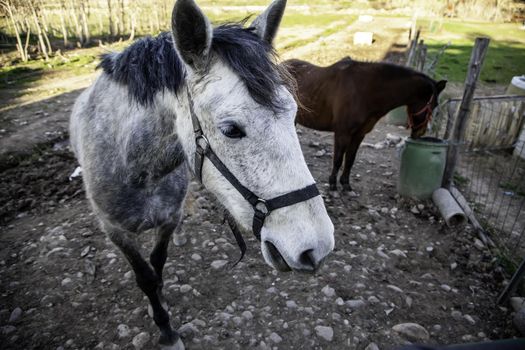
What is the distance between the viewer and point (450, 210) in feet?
14.9

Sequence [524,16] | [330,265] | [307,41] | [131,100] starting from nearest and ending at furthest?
[131,100] < [330,265] < [307,41] < [524,16]

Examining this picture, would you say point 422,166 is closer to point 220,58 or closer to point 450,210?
point 450,210

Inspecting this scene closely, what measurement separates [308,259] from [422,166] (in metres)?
4.30

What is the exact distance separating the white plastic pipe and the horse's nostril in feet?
12.9

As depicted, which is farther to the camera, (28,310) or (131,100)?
(28,310)

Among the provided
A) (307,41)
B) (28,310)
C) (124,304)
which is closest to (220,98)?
(124,304)

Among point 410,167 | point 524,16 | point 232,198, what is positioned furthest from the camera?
point 524,16

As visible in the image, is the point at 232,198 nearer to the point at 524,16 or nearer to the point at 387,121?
the point at 387,121

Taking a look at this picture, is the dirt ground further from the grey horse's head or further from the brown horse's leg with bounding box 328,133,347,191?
the grey horse's head

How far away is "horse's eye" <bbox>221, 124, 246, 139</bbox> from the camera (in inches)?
62.1

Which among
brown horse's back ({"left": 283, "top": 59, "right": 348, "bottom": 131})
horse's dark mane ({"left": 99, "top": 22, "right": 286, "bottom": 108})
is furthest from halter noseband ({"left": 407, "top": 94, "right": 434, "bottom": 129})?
horse's dark mane ({"left": 99, "top": 22, "right": 286, "bottom": 108})

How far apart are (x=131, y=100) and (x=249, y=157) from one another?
102 centimetres

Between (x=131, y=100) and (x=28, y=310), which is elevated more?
(x=131, y=100)

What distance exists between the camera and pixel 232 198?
172 cm
